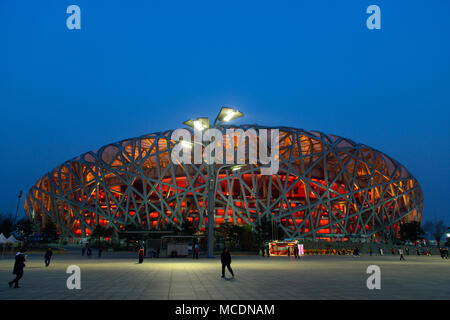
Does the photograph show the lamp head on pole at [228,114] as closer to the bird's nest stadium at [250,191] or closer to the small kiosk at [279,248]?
the small kiosk at [279,248]

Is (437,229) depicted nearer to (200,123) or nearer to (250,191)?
(250,191)

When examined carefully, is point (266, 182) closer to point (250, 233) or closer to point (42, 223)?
point (250, 233)

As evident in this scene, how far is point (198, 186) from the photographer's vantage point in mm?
60281

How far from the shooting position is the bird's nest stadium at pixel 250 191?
2325 inches

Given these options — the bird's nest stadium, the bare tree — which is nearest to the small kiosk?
the bird's nest stadium

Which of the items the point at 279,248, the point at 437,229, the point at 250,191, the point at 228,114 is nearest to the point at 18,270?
the point at 228,114

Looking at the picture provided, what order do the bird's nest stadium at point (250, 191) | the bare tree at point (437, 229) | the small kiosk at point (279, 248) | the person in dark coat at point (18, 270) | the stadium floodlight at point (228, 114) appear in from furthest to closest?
the bare tree at point (437, 229) → the bird's nest stadium at point (250, 191) → the small kiosk at point (279, 248) → the stadium floodlight at point (228, 114) → the person in dark coat at point (18, 270)

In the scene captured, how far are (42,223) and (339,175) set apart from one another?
54.6m

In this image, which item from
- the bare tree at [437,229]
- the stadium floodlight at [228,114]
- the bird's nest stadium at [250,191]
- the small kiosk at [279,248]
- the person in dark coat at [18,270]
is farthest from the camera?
the bare tree at [437,229]

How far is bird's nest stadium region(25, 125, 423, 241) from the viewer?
59062 mm

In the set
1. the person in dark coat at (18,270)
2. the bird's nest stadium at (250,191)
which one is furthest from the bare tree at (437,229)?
the person in dark coat at (18,270)

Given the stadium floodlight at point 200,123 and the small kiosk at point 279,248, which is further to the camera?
the small kiosk at point 279,248

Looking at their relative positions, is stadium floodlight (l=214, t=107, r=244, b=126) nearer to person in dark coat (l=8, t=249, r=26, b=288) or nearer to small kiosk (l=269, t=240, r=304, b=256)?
person in dark coat (l=8, t=249, r=26, b=288)

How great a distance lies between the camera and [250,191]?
58094 mm
